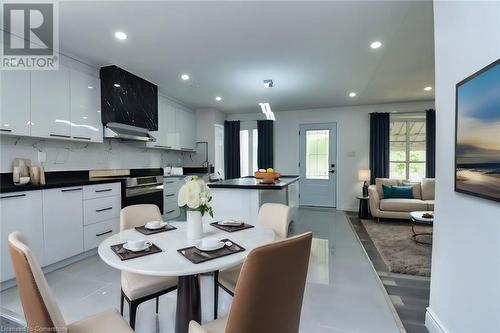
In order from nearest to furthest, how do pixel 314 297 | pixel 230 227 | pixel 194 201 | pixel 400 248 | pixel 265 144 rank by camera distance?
pixel 194 201
pixel 230 227
pixel 314 297
pixel 400 248
pixel 265 144

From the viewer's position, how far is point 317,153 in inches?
264

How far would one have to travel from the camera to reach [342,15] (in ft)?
7.90

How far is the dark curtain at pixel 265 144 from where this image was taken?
6836mm

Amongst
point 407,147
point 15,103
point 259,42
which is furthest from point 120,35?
point 407,147

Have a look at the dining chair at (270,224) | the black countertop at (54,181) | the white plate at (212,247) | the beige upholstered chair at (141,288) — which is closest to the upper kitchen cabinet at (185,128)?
the black countertop at (54,181)

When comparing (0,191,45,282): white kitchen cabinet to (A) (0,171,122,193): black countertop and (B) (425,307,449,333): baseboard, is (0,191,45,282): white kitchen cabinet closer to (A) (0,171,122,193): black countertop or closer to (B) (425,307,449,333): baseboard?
(A) (0,171,122,193): black countertop

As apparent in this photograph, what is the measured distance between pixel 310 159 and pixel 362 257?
3.84 metres

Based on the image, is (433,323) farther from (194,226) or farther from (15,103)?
(15,103)

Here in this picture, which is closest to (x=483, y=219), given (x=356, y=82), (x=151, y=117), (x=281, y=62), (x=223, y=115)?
(x=281, y=62)

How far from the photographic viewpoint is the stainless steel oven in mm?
3762

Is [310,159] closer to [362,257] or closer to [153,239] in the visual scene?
[362,257]

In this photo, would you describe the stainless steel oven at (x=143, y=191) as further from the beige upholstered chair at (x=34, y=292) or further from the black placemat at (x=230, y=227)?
the beige upholstered chair at (x=34, y=292)

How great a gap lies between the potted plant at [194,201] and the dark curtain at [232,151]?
17.8ft

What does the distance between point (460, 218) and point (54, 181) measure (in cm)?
409
